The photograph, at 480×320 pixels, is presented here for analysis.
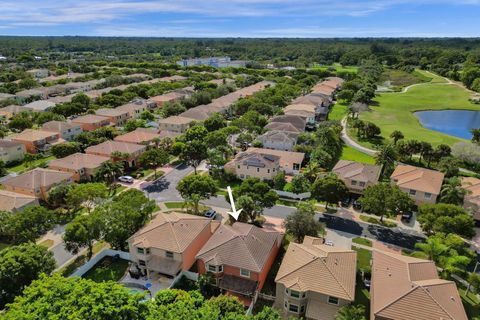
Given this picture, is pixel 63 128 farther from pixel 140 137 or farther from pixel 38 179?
→ pixel 38 179

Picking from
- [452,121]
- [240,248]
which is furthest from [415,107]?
[240,248]

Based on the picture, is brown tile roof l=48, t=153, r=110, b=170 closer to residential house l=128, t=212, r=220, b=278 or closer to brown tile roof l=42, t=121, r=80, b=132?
brown tile roof l=42, t=121, r=80, b=132

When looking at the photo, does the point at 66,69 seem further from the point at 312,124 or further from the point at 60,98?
the point at 312,124

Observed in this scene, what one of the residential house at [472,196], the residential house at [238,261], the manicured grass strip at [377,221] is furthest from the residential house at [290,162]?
the residential house at [238,261]

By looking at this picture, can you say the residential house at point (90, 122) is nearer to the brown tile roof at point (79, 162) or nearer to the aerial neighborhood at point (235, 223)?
the aerial neighborhood at point (235, 223)

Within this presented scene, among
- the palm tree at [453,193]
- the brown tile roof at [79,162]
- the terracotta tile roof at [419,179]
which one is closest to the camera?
the palm tree at [453,193]

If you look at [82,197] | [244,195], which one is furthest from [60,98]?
[244,195]
